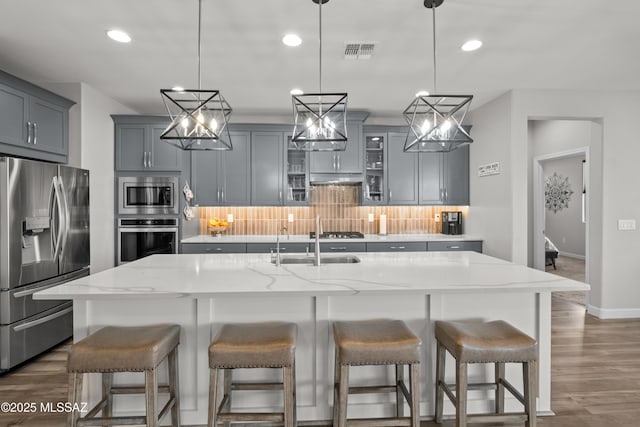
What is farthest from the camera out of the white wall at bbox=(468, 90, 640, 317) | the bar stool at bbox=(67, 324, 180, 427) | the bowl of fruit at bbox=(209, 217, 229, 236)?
the bowl of fruit at bbox=(209, 217, 229, 236)

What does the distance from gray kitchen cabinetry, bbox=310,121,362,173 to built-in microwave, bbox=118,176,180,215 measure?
1.84 meters

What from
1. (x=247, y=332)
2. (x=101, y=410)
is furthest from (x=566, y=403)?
(x=101, y=410)

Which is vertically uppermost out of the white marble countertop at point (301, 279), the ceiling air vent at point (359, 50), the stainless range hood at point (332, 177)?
the ceiling air vent at point (359, 50)

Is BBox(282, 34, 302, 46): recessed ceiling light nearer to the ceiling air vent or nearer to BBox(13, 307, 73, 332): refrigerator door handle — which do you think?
the ceiling air vent

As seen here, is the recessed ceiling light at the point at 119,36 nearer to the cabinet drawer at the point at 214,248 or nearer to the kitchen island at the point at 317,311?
the kitchen island at the point at 317,311

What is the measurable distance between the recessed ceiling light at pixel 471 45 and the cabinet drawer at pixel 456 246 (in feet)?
8.05

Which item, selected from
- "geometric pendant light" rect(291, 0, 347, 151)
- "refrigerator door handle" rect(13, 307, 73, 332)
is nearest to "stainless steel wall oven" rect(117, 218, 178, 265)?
"refrigerator door handle" rect(13, 307, 73, 332)

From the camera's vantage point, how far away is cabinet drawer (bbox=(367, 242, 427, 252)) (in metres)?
4.61

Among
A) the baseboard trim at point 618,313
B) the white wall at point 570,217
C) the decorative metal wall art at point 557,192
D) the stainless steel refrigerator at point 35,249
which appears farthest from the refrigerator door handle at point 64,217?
the decorative metal wall art at point 557,192

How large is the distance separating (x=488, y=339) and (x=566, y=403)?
1.15 meters

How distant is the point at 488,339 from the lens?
5.97 feet

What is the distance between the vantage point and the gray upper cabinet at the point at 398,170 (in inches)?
195

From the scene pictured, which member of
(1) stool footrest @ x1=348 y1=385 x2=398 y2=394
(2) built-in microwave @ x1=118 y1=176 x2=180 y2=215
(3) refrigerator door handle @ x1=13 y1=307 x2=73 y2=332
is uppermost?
(2) built-in microwave @ x1=118 y1=176 x2=180 y2=215

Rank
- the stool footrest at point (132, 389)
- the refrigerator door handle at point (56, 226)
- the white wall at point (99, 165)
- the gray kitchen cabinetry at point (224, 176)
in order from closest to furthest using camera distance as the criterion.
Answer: the stool footrest at point (132, 389) < the refrigerator door handle at point (56, 226) < the white wall at point (99, 165) < the gray kitchen cabinetry at point (224, 176)
